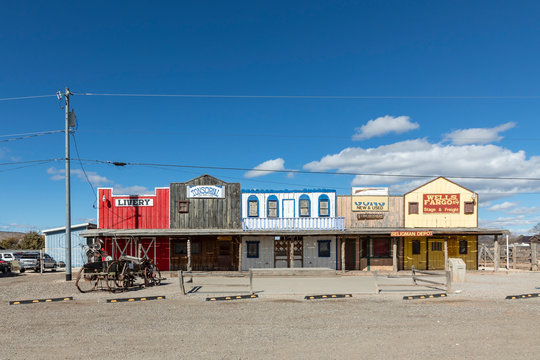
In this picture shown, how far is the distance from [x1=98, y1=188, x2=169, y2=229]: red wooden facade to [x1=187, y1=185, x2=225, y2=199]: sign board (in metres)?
1.68

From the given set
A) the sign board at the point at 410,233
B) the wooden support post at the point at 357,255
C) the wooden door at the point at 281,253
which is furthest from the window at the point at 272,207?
the sign board at the point at 410,233

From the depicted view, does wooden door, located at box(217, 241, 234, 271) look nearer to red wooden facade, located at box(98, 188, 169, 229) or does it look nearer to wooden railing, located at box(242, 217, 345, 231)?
wooden railing, located at box(242, 217, 345, 231)

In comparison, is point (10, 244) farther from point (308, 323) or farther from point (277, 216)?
point (308, 323)

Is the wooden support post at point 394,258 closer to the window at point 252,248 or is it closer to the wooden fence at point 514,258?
the wooden fence at point 514,258

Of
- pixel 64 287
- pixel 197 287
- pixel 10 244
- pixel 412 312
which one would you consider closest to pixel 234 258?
pixel 197 287

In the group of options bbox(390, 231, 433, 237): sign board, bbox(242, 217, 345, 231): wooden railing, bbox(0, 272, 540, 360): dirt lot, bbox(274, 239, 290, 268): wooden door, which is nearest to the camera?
bbox(0, 272, 540, 360): dirt lot

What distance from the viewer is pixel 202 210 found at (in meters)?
27.7

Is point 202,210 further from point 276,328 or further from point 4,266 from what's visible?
point 276,328

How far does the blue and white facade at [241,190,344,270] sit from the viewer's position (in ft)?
88.1

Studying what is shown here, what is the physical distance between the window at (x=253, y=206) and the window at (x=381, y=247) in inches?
327

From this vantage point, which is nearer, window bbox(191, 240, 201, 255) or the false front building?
the false front building

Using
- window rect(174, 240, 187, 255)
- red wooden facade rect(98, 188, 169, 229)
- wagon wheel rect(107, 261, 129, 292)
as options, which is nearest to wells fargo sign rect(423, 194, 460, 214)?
window rect(174, 240, 187, 255)

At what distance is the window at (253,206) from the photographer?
27.6 metres

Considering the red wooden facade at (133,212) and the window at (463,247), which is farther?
the window at (463,247)
